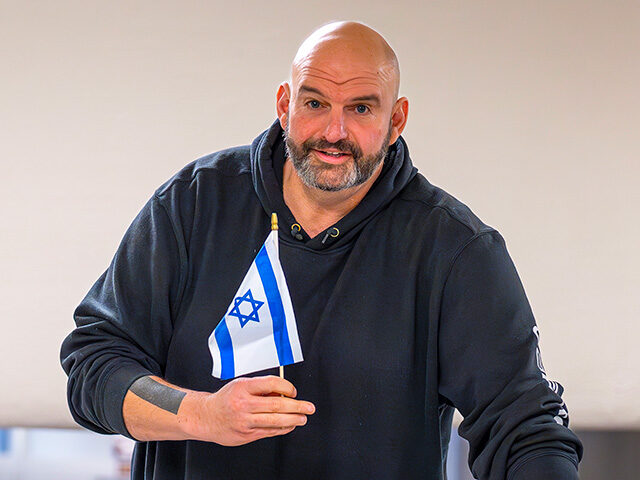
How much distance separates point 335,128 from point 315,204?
0.19m

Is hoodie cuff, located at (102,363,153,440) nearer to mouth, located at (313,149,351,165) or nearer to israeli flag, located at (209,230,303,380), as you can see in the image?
israeli flag, located at (209,230,303,380)

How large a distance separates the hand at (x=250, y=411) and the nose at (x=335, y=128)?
458 millimetres

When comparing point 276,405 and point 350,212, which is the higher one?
point 350,212

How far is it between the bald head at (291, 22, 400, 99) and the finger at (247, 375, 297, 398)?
1.85ft

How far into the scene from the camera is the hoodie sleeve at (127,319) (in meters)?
1.72

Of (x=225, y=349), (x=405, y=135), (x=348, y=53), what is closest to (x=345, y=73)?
(x=348, y=53)

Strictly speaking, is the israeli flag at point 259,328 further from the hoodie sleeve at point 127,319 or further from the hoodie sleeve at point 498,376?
the hoodie sleeve at point 498,376

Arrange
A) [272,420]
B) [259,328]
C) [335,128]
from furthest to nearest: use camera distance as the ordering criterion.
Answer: [335,128] → [259,328] → [272,420]

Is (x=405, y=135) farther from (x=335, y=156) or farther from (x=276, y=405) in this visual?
(x=276, y=405)

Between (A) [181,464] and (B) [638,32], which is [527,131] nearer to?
(B) [638,32]

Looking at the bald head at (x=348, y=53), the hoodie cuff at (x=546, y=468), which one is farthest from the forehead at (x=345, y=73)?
the hoodie cuff at (x=546, y=468)

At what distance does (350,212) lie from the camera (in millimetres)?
1853

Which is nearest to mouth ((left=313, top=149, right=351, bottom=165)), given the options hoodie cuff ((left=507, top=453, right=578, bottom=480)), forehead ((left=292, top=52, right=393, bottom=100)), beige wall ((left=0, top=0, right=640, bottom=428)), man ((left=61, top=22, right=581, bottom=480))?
man ((left=61, top=22, right=581, bottom=480))

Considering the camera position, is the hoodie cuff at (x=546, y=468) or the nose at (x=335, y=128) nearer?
the hoodie cuff at (x=546, y=468)
